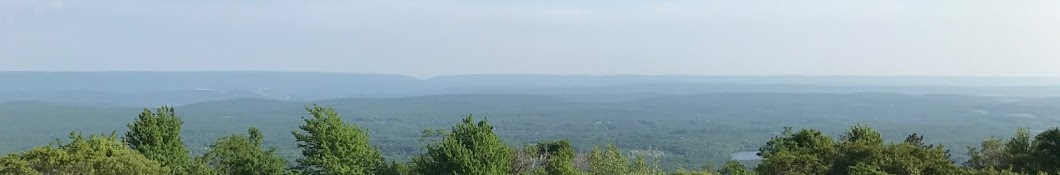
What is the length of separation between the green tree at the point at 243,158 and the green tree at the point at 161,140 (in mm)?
2168

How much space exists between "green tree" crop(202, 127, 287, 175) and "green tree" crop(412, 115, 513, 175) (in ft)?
31.0

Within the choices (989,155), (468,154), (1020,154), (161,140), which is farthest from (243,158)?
(989,155)

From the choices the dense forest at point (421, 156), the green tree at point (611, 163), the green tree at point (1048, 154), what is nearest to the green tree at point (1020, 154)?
the dense forest at point (421, 156)

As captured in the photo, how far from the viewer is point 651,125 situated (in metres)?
174

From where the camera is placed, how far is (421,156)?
77.4ft

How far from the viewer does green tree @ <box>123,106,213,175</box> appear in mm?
25297

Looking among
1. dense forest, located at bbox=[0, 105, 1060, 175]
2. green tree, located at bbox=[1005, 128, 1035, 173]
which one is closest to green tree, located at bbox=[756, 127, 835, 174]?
dense forest, located at bbox=[0, 105, 1060, 175]

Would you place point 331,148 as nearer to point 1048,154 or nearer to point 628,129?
point 1048,154

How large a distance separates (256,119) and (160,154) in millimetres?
170079

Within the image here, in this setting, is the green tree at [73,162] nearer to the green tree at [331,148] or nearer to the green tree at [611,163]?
the green tree at [331,148]

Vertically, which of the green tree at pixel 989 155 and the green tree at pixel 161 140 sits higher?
the green tree at pixel 161 140

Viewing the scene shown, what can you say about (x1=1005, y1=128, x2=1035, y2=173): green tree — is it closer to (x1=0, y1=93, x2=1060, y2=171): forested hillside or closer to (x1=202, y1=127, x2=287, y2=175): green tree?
(x1=202, y1=127, x2=287, y2=175): green tree

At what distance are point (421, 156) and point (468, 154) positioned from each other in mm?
2685

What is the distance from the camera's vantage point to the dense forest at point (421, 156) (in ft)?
66.6
